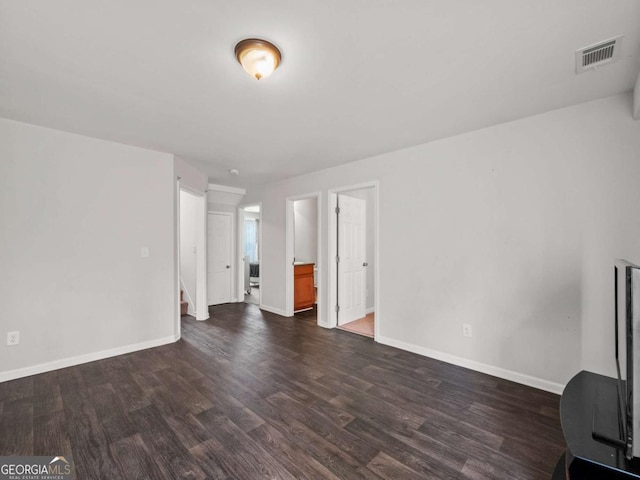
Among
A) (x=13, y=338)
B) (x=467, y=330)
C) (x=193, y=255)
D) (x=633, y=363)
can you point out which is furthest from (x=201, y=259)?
(x=633, y=363)

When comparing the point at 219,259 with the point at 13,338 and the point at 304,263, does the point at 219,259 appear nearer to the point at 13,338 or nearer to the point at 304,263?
the point at 304,263

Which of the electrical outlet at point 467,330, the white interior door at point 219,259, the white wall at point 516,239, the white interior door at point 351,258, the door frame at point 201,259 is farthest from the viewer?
the white interior door at point 219,259

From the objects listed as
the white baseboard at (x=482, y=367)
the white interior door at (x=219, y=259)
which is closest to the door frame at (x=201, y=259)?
the white interior door at (x=219, y=259)

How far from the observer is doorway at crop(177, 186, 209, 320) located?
15.4 ft

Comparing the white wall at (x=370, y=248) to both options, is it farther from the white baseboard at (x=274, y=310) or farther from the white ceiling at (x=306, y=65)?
the white ceiling at (x=306, y=65)

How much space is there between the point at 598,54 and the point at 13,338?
519 centimetres

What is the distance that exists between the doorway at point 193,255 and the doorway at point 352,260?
211 cm

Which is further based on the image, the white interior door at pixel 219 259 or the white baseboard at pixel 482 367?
the white interior door at pixel 219 259

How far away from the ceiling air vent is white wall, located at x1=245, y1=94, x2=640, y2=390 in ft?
2.19

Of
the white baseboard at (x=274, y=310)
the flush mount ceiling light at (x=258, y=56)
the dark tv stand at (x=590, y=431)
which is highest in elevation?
the flush mount ceiling light at (x=258, y=56)

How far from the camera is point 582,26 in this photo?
154cm

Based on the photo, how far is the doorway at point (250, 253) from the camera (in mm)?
6176

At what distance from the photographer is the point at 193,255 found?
5.10 m

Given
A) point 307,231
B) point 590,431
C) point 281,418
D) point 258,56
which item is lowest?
point 281,418
